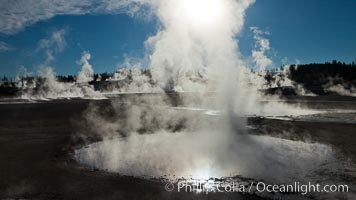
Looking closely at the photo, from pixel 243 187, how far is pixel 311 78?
104447mm

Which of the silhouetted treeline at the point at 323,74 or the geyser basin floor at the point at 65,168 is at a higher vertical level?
the silhouetted treeline at the point at 323,74

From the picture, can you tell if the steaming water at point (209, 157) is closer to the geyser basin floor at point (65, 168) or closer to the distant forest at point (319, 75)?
the geyser basin floor at point (65, 168)

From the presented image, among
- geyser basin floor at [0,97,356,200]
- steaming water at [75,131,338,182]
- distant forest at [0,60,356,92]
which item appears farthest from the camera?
distant forest at [0,60,356,92]

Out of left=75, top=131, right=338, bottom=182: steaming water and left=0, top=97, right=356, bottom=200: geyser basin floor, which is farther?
left=75, top=131, right=338, bottom=182: steaming water

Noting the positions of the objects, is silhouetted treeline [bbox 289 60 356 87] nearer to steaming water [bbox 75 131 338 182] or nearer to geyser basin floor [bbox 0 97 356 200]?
geyser basin floor [bbox 0 97 356 200]

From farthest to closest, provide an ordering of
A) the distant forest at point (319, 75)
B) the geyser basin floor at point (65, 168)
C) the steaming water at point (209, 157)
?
the distant forest at point (319, 75) → the steaming water at point (209, 157) → the geyser basin floor at point (65, 168)

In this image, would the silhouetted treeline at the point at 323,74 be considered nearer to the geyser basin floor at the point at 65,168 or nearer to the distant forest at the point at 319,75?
the distant forest at the point at 319,75

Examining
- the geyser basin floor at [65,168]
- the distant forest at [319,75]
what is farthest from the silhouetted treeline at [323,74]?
the geyser basin floor at [65,168]

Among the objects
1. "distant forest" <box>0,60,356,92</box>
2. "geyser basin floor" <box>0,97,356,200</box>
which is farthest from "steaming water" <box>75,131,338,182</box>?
"distant forest" <box>0,60,356,92</box>

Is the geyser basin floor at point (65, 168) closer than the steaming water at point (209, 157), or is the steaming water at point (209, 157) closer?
the geyser basin floor at point (65, 168)

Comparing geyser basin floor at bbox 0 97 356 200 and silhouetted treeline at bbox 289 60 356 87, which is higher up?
silhouetted treeline at bbox 289 60 356 87

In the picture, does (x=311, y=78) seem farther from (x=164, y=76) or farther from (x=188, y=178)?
(x=188, y=178)

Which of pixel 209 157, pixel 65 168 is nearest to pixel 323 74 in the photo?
pixel 209 157

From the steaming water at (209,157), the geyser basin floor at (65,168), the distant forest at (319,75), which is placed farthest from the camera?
the distant forest at (319,75)
